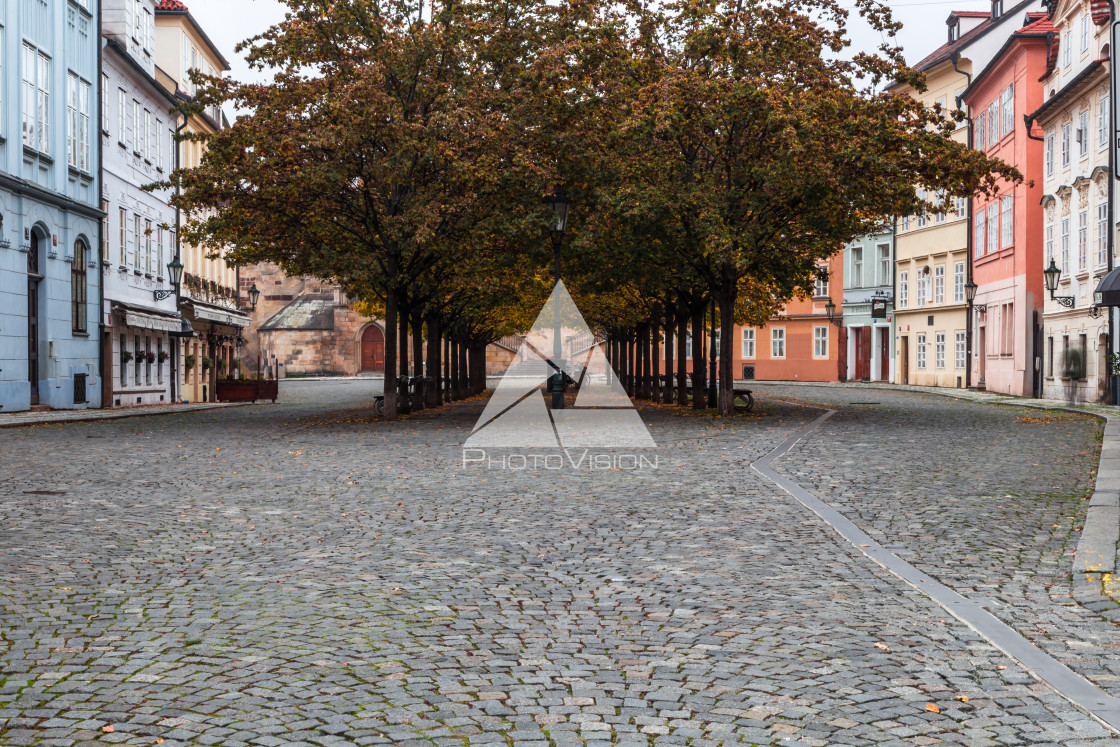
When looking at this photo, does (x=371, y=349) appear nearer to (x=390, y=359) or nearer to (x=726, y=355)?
(x=390, y=359)

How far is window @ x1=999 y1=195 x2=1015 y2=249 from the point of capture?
1710 inches

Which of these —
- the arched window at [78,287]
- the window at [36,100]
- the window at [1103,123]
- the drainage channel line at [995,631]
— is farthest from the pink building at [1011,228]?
the drainage channel line at [995,631]

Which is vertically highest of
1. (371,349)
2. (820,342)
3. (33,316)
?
(820,342)

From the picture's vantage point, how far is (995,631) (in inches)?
235

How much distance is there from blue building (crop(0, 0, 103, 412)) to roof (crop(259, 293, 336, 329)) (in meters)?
57.6

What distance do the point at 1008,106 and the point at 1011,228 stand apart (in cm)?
451

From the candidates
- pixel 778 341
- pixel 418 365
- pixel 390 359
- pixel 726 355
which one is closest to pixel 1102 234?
pixel 726 355

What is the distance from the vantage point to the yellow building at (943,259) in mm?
50719

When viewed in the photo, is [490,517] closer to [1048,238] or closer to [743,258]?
[743,258]

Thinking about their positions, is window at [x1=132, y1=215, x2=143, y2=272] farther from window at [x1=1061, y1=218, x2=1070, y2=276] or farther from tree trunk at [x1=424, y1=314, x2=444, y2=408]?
window at [x1=1061, y1=218, x2=1070, y2=276]

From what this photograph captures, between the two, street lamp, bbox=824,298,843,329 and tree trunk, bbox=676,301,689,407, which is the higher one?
street lamp, bbox=824,298,843,329

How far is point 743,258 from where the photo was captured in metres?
24.0

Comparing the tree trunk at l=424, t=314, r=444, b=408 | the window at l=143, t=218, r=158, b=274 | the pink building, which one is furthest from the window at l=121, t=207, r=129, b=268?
the pink building

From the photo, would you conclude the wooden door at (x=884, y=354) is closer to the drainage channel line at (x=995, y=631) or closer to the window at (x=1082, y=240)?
the window at (x=1082, y=240)
